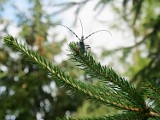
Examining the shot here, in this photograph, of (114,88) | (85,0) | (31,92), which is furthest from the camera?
(31,92)

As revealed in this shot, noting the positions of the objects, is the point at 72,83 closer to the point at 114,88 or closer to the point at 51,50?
the point at 114,88

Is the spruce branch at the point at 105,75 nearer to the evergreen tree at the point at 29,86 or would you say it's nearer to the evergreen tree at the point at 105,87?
the evergreen tree at the point at 105,87

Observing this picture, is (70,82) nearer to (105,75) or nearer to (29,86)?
(105,75)

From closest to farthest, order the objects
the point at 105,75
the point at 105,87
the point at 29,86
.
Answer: the point at 105,75, the point at 105,87, the point at 29,86

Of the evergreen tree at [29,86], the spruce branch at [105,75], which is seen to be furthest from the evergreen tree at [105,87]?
the evergreen tree at [29,86]

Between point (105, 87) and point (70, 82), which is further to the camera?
point (105, 87)

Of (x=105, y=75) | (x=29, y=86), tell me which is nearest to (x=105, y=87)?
(x=105, y=75)

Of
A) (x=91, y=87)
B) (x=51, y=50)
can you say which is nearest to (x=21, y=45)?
(x=91, y=87)

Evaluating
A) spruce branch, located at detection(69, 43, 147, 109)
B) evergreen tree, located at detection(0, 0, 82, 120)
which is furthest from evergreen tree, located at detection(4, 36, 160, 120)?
evergreen tree, located at detection(0, 0, 82, 120)
